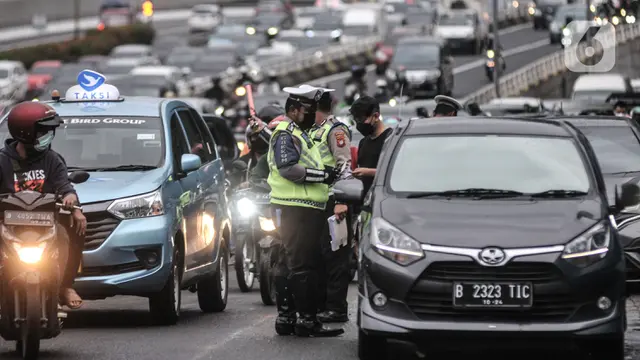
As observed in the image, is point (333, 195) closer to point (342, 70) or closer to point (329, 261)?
point (329, 261)

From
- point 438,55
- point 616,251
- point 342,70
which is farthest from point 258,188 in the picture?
point 342,70

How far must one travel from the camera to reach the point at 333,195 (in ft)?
40.7

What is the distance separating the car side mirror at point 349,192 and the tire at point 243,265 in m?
5.85

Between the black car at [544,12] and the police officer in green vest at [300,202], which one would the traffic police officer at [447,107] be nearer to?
the police officer in green vest at [300,202]

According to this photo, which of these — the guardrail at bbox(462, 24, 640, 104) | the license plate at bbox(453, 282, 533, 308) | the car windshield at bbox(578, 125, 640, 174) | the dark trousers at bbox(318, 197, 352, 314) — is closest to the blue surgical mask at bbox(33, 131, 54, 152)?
the dark trousers at bbox(318, 197, 352, 314)

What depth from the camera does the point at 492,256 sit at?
10.2 metres

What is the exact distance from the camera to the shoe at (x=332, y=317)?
43.8 ft

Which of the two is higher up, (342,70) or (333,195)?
(333,195)

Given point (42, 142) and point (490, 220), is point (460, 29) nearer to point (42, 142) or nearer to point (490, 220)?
point (42, 142)

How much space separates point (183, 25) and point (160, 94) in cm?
5515

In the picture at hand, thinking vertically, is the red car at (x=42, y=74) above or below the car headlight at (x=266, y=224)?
below

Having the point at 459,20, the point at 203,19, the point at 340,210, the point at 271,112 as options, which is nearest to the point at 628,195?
the point at 340,210

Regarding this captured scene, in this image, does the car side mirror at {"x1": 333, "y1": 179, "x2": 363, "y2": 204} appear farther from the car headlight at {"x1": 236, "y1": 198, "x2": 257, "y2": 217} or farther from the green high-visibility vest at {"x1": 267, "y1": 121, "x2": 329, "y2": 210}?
the car headlight at {"x1": 236, "y1": 198, "x2": 257, "y2": 217}

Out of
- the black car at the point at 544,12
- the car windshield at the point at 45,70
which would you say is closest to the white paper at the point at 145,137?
the car windshield at the point at 45,70
